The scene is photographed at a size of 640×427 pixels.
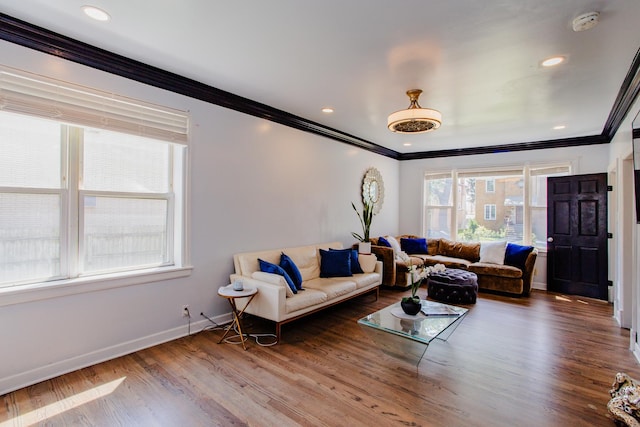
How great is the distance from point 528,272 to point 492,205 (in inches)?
61.5

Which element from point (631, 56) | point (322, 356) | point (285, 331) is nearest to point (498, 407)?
point (322, 356)

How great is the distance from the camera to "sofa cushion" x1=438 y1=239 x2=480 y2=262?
5891 millimetres

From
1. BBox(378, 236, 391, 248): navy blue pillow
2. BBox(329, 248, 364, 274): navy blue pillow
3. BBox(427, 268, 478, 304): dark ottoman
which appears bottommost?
BBox(427, 268, 478, 304): dark ottoman

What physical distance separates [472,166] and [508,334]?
3.80 m

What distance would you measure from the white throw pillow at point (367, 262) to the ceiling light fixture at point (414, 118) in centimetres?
207

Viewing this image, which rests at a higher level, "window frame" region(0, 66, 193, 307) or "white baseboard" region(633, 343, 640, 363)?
"window frame" region(0, 66, 193, 307)

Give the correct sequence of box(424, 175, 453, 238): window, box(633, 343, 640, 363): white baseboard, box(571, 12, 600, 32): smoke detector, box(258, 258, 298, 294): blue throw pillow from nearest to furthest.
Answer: box(571, 12, 600, 32): smoke detector, box(633, 343, 640, 363): white baseboard, box(258, 258, 298, 294): blue throw pillow, box(424, 175, 453, 238): window

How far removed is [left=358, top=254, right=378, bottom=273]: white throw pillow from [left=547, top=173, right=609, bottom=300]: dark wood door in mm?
3177

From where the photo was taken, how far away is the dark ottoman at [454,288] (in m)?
4.62

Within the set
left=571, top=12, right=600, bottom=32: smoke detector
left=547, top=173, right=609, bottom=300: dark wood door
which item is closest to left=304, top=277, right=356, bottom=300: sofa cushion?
left=571, top=12, right=600, bottom=32: smoke detector

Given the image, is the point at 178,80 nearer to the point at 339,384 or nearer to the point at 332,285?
the point at 332,285

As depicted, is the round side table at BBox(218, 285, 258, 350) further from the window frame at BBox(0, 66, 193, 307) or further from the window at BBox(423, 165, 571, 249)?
the window at BBox(423, 165, 571, 249)

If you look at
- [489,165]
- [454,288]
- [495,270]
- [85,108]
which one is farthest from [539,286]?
[85,108]

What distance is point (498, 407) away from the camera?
2164mm
